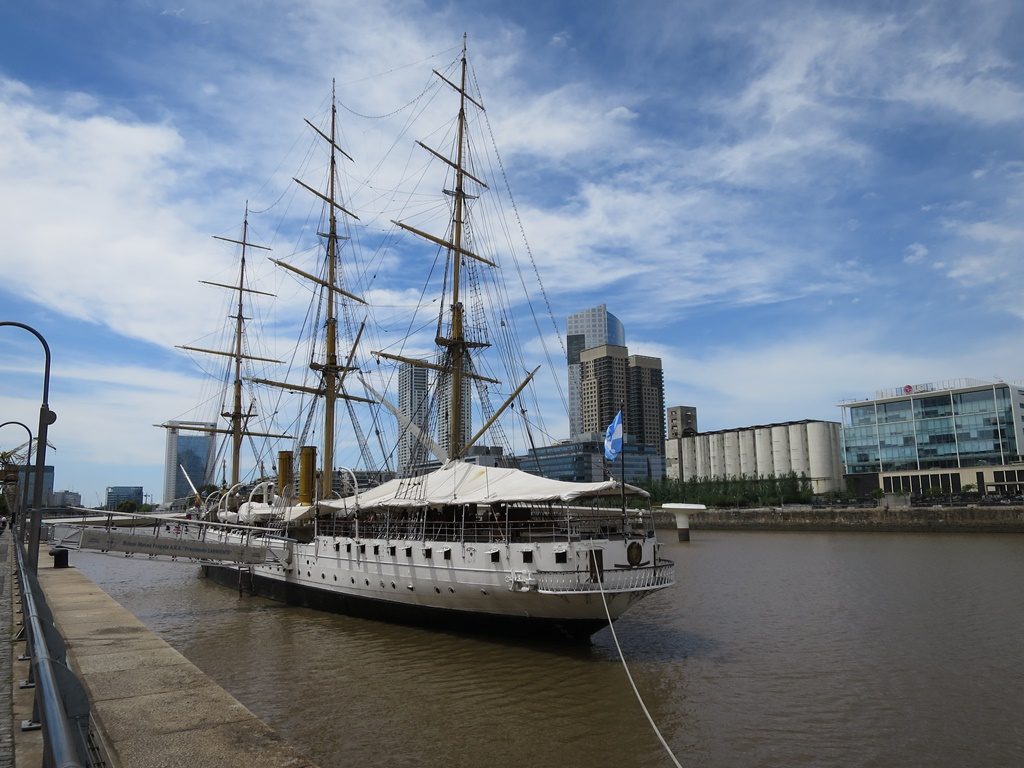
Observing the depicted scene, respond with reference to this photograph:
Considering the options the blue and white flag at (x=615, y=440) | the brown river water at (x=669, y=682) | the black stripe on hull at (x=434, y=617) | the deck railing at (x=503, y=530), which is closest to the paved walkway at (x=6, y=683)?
the brown river water at (x=669, y=682)

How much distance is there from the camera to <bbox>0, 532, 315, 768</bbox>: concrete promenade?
29.0 ft

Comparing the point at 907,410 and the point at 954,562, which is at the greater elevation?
the point at 907,410

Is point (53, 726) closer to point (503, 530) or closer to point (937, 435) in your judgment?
point (503, 530)

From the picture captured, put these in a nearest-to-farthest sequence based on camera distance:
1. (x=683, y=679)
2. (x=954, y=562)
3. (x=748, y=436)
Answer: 1. (x=683, y=679)
2. (x=954, y=562)
3. (x=748, y=436)

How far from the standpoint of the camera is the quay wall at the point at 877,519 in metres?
73.8

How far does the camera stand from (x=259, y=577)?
3738 centimetres

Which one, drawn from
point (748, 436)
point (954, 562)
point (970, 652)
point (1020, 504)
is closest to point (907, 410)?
point (1020, 504)

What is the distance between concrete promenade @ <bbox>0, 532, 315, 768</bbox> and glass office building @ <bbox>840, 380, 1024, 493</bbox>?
386 feet

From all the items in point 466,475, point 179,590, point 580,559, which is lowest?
point 179,590

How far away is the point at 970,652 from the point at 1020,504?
6823cm

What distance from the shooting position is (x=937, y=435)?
110625 millimetres

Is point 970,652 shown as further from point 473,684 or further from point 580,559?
point 473,684

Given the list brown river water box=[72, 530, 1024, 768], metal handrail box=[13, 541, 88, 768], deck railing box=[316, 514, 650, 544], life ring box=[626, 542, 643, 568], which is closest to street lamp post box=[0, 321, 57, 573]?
brown river water box=[72, 530, 1024, 768]

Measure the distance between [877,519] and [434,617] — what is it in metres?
75.2
